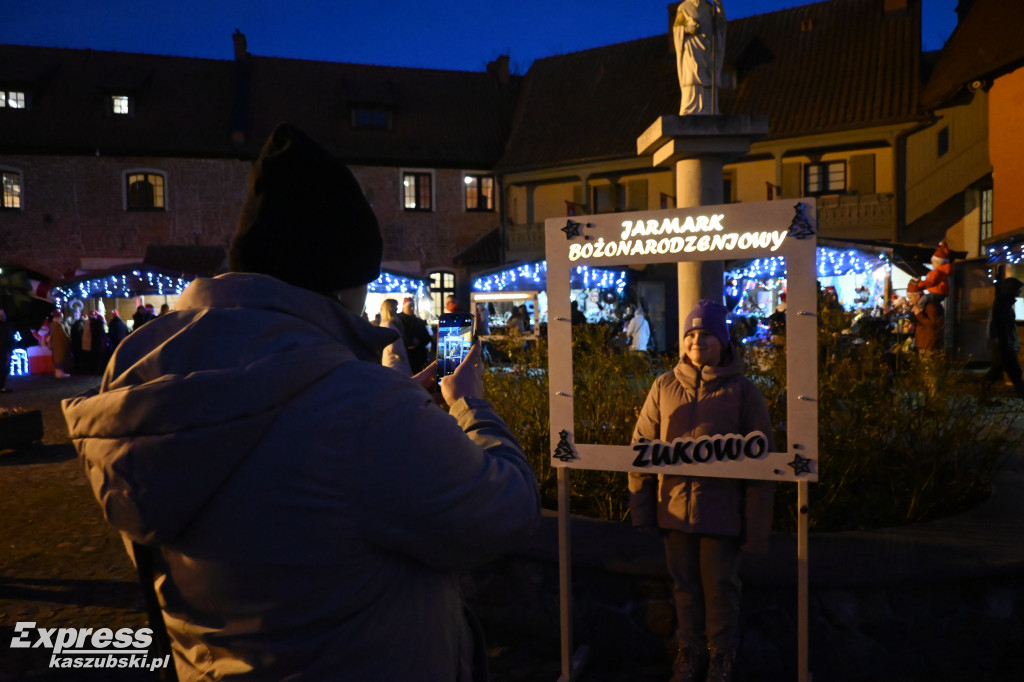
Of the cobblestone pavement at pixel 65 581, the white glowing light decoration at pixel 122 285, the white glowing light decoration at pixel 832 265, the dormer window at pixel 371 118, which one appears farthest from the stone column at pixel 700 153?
the dormer window at pixel 371 118

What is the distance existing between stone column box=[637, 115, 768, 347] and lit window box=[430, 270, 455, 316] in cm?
2488

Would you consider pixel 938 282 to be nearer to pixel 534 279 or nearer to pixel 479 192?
pixel 534 279

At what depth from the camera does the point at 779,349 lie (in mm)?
5570

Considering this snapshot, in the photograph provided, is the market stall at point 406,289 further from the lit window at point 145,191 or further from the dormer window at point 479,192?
the lit window at point 145,191

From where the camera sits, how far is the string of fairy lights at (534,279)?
21.1m

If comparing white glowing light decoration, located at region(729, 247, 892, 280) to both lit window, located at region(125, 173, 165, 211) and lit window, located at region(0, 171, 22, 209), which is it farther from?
lit window, located at region(0, 171, 22, 209)

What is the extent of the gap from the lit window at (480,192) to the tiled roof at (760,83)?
1.56 metres

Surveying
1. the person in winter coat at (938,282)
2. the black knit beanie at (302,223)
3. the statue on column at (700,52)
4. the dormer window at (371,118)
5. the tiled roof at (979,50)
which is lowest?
the black knit beanie at (302,223)

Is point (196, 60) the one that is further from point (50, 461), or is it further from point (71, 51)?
point (50, 461)

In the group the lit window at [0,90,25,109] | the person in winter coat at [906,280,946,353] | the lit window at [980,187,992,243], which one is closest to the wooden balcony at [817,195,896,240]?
the lit window at [980,187,992,243]

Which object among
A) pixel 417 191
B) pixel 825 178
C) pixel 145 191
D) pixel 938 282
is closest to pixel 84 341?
pixel 145 191

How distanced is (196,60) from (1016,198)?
27.7m

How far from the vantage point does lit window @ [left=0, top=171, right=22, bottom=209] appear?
2767 cm

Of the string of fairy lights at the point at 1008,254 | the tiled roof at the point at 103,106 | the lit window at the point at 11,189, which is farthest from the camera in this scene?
the tiled roof at the point at 103,106
